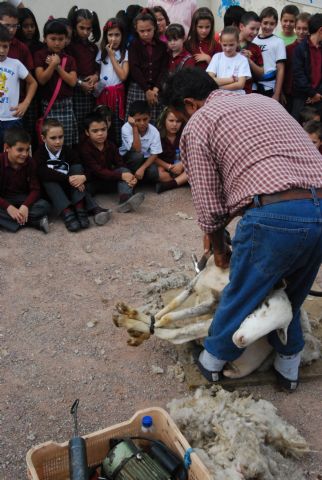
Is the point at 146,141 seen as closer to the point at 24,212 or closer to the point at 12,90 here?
the point at 12,90

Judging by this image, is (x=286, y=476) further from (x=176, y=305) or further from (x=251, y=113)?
(x=251, y=113)

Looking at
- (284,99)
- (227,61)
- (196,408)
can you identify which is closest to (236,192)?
(196,408)

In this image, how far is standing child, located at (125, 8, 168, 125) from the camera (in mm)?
5383

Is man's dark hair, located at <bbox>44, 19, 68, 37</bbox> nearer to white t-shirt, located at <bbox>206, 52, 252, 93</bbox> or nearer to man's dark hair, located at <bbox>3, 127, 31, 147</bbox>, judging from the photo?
man's dark hair, located at <bbox>3, 127, 31, 147</bbox>

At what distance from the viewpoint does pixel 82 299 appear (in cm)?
377

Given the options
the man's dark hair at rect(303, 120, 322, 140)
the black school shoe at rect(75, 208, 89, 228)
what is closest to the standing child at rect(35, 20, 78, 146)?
the black school shoe at rect(75, 208, 89, 228)

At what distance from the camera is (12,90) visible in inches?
189

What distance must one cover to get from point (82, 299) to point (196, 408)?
54.1 inches

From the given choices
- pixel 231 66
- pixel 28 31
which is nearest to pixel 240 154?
pixel 231 66

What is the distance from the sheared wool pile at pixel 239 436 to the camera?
2.34 metres

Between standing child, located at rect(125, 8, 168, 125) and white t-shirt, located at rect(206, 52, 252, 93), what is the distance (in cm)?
53

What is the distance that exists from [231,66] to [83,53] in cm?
142

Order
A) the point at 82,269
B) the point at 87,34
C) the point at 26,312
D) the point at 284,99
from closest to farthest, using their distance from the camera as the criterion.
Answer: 1. the point at 26,312
2. the point at 82,269
3. the point at 87,34
4. the point at 284,99

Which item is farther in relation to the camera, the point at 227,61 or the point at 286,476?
the point at 227,61
